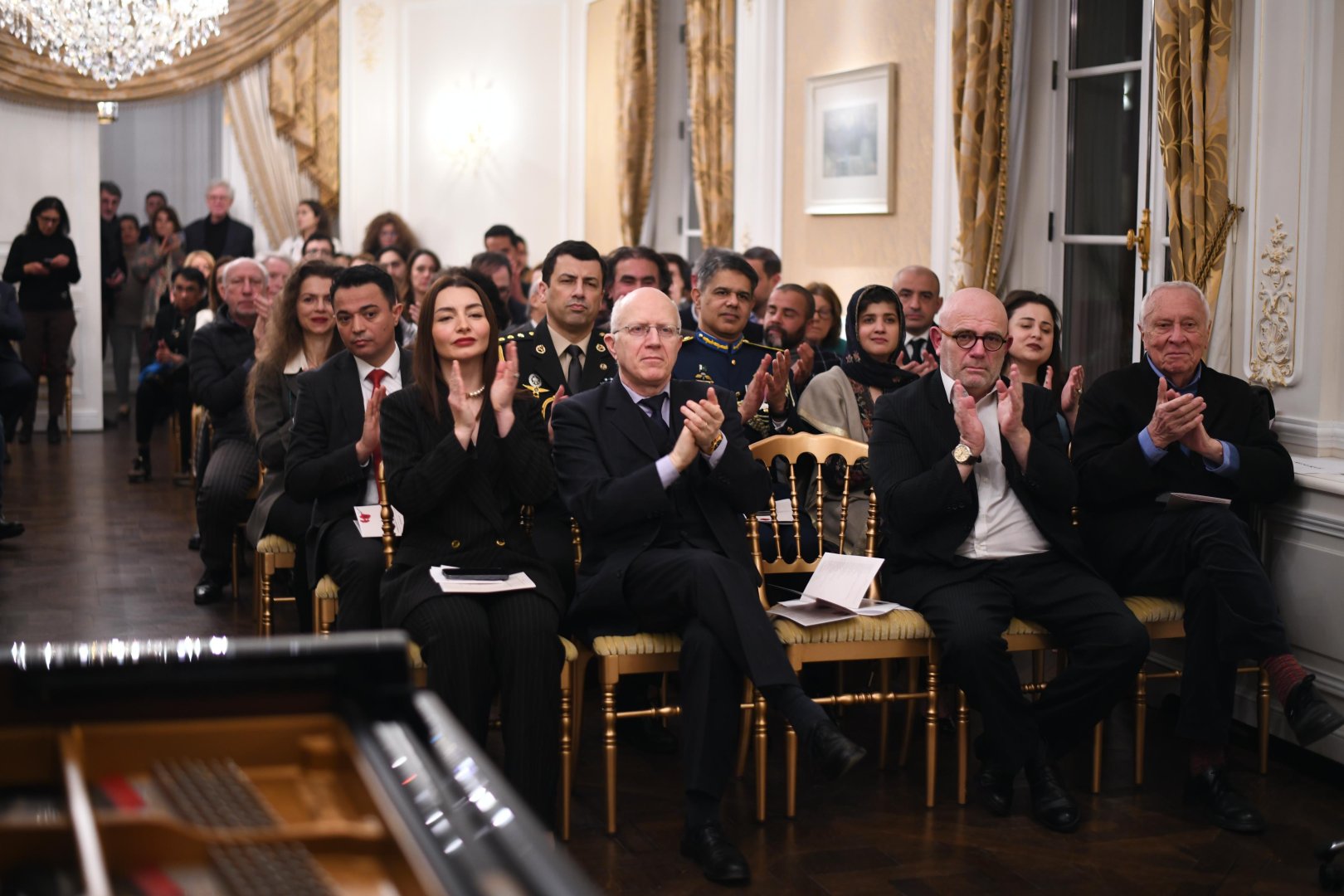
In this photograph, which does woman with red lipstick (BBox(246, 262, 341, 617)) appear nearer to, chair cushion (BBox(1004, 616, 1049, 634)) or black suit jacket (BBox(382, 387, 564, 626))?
black suit jacket (BBox(382, 387, 564, 626))

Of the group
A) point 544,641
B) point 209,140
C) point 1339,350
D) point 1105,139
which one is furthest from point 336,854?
point 209,140

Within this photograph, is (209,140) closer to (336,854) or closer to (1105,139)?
(1105,139)

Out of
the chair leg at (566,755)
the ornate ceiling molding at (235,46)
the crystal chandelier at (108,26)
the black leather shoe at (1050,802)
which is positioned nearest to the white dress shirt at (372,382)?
the chair leg at (566,755)

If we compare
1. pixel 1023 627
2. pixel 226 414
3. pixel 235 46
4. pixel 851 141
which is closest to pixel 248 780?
pixel 1023 627

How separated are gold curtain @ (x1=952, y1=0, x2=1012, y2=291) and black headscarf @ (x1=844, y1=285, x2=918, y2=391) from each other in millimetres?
1247

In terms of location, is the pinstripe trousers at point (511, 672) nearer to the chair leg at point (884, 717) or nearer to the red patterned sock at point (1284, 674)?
the chair leg at point (884, 717)

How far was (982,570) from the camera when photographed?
397cm

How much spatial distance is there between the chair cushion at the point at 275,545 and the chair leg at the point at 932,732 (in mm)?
2124

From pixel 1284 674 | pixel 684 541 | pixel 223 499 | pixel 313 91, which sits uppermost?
pixel 313 91

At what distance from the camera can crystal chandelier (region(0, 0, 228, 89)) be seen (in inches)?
381

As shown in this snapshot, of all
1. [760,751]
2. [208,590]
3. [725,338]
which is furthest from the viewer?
[208,590]

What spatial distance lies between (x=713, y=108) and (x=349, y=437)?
195 inches

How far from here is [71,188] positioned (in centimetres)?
1066

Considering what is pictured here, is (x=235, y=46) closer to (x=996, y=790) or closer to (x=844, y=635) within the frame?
(x=844, y=635)
